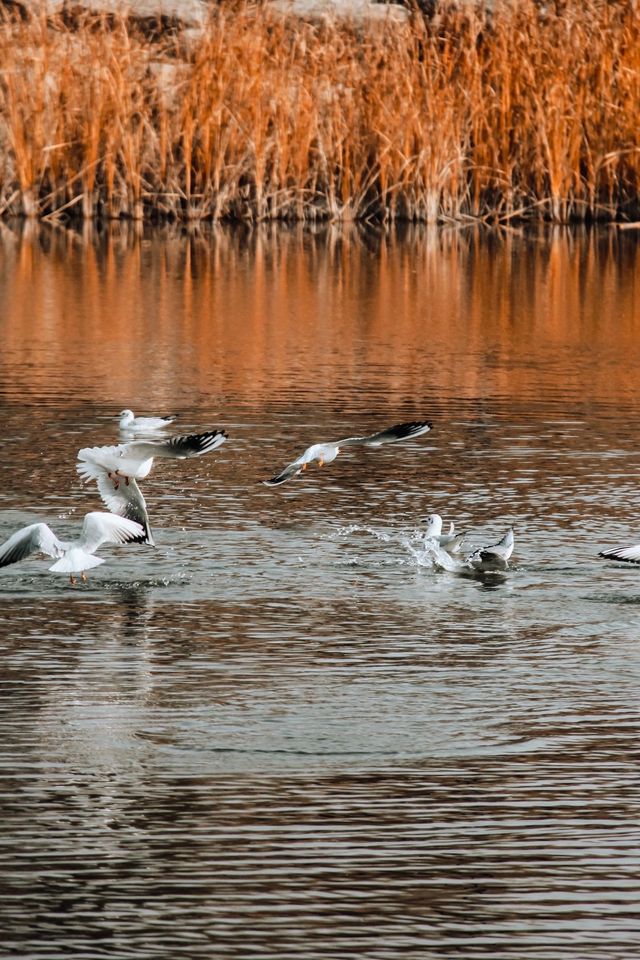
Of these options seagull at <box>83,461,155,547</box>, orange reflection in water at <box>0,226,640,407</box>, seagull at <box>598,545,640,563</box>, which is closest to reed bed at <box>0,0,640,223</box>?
orange reflection in water at <box>0,226,640,407</box>

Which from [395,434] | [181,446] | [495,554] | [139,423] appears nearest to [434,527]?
[495,554]

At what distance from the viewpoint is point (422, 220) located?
20.2 metres

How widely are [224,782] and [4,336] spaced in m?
8.11

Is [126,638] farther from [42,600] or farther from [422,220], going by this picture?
[422,220]

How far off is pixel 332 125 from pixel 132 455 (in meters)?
13.3

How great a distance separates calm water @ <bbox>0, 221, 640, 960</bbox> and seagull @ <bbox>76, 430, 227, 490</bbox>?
0.28 meters

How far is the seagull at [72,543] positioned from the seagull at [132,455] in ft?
0.95

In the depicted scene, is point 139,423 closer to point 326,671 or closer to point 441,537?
point 441,537

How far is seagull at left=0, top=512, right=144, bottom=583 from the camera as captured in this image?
5875 millimetres

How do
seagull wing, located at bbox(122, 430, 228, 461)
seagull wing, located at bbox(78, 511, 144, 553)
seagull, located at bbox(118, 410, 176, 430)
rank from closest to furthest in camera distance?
seagull wing, located at bbox(78, 511, 144, 553) → seagull wing, located at bbox(122, 430, 228, 461) → seagull, located at bbox(118, 410, 176, 430)

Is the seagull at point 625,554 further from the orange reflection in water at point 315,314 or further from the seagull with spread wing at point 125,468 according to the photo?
the orange reflection in water at point 315,314

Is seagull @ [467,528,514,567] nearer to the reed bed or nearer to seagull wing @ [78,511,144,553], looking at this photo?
seagull wing @ [78,511,144,553]

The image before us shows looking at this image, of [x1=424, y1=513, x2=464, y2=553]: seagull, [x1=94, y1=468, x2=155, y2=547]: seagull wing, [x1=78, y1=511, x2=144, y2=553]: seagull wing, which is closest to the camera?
[x1=78, y1=511, x2=144, y2=553]: seagull wing

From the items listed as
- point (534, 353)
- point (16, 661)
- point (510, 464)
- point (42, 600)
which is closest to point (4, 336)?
point (534, 353)
